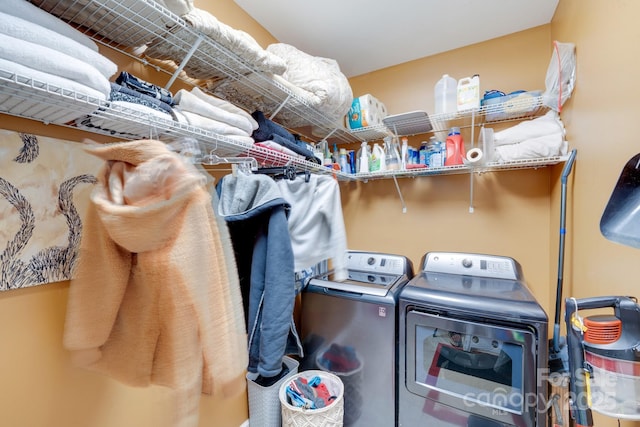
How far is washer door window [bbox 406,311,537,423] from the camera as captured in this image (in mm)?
1186

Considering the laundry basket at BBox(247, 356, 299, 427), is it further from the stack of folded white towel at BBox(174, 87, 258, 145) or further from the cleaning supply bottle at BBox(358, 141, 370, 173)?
the cleaning supply bottle at BBox(358, 141, 370, 173)

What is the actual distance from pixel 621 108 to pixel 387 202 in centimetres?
148

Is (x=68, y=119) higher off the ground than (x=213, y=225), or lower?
higher

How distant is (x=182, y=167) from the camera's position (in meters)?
0.67

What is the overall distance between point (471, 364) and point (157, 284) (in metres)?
1.47

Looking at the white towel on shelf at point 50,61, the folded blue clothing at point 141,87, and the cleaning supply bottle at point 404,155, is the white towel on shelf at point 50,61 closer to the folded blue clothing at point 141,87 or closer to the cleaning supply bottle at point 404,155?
the folded blue clothing at point 141,87

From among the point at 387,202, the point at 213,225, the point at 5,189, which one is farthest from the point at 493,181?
the point at 5,189

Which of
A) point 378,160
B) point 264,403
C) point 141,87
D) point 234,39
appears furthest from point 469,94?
point 264,403

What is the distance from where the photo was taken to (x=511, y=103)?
162 centimetres

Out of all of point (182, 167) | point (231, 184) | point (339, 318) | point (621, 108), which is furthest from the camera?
point (339, 318)

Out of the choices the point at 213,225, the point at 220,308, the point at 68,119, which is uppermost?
the point at 68,119

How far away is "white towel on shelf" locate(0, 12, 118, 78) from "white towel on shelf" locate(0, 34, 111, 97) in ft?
0.06

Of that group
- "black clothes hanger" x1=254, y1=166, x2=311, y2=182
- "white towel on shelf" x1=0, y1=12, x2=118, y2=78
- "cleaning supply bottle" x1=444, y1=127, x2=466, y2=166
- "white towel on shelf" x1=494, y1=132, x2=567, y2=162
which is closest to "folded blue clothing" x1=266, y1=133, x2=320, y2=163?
"black clothes hanger" x1=254, y1=166, x2=311, y2=182

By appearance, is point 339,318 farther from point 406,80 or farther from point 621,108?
point 406,80
